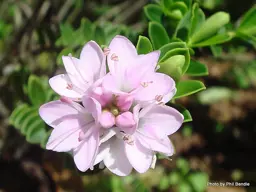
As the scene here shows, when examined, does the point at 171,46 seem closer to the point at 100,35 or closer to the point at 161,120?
the point at 161,120

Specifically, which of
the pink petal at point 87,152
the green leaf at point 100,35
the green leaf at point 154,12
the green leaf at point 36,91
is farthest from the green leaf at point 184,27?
the green leaf at point 36,91

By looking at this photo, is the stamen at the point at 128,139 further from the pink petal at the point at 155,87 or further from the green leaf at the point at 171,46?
the green leaf at the point at 171,46

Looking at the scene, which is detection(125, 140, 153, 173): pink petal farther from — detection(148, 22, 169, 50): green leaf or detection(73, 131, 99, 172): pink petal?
detection(148, 22, 169, 50): green leaf

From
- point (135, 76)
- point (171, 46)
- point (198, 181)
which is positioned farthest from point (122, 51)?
point (198, 181)

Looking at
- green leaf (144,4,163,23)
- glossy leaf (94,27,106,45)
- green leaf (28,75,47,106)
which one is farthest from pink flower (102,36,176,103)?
green leaf (28,75,47,106)

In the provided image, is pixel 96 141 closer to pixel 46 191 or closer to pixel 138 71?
pixel 138 71

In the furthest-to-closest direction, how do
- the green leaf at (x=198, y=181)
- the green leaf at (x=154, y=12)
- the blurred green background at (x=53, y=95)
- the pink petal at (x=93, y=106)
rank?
1. the green leaf at (x=198, y=181)
2. the blurred green background at (x=53, y=95)
3. the green leaf at (x=154, y=12)
4. the pink petal at (x=93, y=106)
